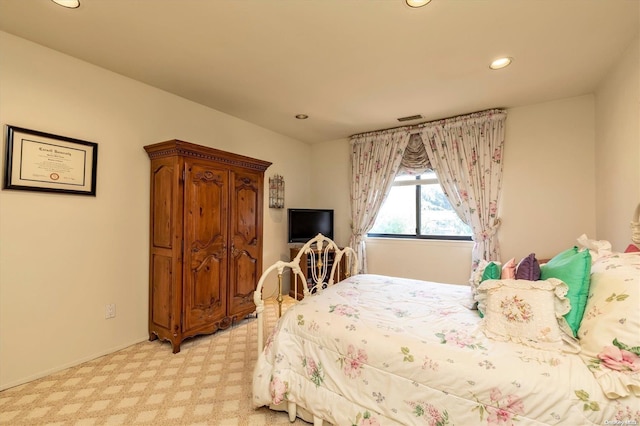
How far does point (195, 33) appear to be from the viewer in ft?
6.49

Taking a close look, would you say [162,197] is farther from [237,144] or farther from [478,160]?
[478,160]

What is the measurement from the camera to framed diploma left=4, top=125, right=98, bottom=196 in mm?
2010

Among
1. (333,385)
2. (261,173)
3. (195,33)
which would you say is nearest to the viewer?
(333,385)

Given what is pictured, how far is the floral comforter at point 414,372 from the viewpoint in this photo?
3.55 feet

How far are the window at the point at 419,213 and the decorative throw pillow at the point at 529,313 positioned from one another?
2.28 m

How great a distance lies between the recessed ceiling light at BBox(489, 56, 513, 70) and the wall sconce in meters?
2.91

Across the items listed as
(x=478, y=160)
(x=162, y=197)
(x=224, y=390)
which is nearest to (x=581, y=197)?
(x=478, y=160)

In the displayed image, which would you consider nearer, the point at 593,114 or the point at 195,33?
the point at 195,33

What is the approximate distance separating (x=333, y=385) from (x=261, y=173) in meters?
2.48

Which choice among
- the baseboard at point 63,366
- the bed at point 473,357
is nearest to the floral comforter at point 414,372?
the bed at point 473,357

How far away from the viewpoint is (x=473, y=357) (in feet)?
4.10

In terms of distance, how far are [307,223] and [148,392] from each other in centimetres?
274

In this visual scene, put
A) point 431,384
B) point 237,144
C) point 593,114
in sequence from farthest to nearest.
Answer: point 237,144
point 593,114
point 431,384

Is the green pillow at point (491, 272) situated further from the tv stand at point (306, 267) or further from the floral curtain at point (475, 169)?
the tv stand at point (306, 267)
